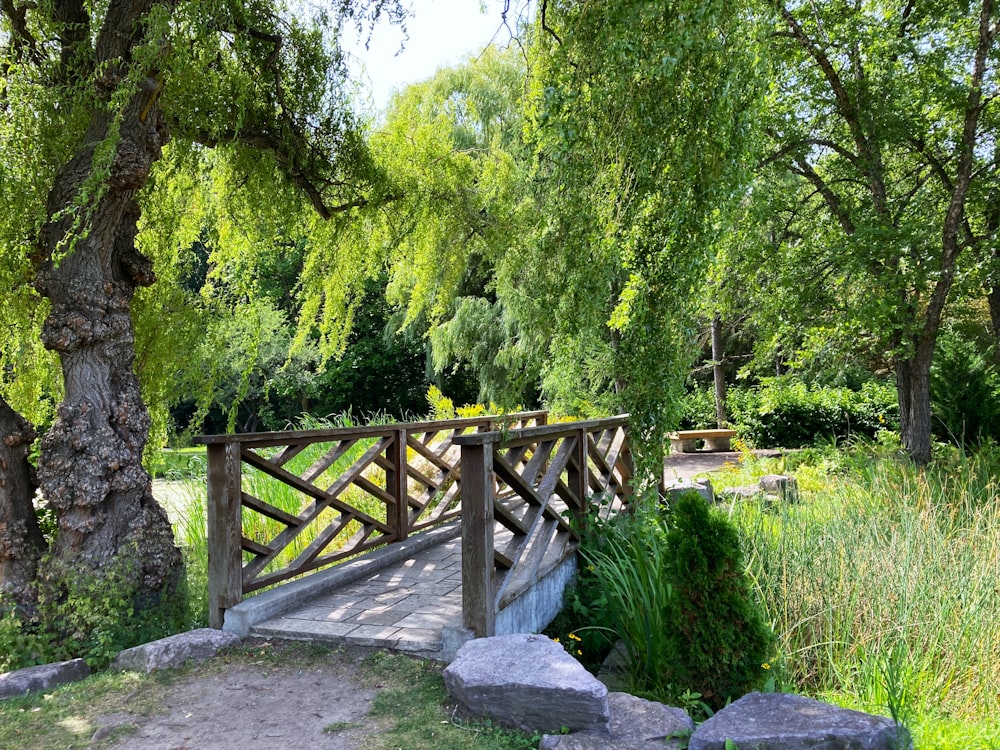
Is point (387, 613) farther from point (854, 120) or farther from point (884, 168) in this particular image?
point (884, 168)

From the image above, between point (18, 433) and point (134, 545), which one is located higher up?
point (18, 433)

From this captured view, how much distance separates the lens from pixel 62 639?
4.16 metres

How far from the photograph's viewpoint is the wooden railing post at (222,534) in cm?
Result: 428

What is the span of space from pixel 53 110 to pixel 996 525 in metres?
A: 6.83

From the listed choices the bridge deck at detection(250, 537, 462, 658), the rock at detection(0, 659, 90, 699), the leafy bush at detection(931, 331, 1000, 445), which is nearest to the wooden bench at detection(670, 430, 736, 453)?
the leafy bush at detection(931, 331, 1000, 445)

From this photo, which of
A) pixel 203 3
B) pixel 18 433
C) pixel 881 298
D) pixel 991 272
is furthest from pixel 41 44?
pixel 991 272

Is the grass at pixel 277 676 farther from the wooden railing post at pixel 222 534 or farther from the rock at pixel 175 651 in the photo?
the wooden railing post at pixel 222 534

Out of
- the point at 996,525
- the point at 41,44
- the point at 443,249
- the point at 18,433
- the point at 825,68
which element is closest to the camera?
the point at 18,433

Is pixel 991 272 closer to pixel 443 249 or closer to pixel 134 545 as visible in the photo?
pixel 443 249

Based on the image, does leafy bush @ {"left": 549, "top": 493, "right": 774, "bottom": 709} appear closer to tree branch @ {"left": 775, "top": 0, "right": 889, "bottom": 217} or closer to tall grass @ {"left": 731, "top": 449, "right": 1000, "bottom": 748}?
tall grass @ {"left": 731, "top": 449, "right": 1000, "bottom": 748}

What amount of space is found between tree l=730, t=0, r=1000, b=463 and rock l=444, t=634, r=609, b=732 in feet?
20.5

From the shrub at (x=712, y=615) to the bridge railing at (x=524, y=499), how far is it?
0.95 m

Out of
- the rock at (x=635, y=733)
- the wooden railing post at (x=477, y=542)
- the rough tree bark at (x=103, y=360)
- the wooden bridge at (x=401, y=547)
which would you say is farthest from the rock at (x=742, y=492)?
the rough tree bark at (x=103, y=360)

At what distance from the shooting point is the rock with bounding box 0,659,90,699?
358cm
